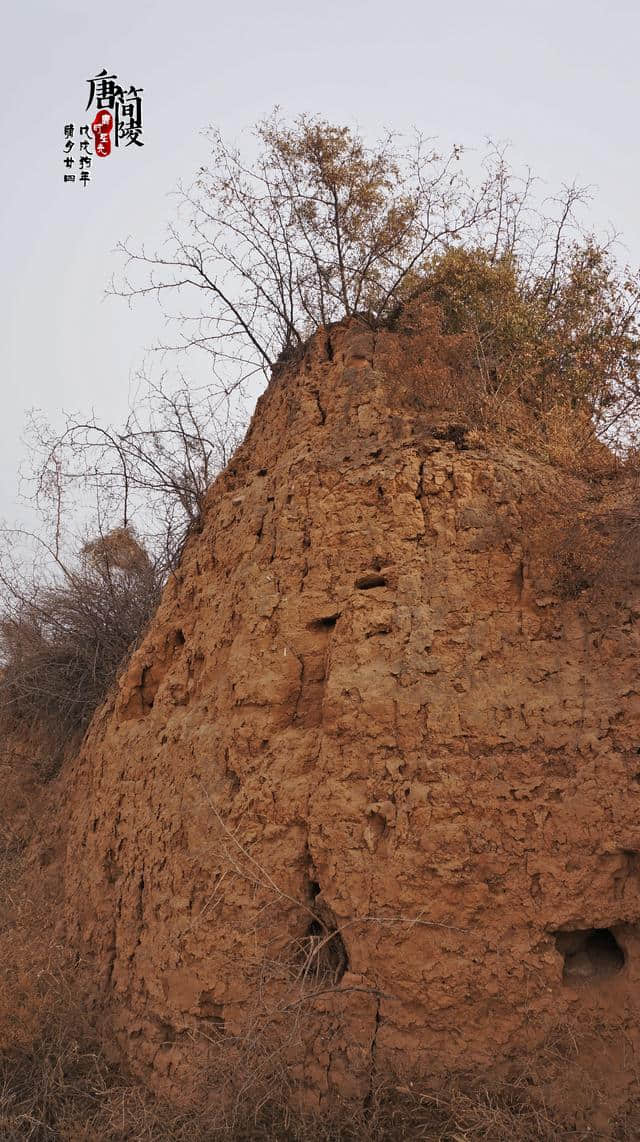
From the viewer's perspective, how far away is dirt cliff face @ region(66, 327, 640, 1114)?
13.3ft

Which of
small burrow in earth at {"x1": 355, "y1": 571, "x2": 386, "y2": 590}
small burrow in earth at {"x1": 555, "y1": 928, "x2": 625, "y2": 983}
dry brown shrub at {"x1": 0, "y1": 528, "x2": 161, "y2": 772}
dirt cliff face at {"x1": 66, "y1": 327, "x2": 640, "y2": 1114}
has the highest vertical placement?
dry brown shrub at {"x1": 0, "y1": 528, "x2": 161, "y2": 772}

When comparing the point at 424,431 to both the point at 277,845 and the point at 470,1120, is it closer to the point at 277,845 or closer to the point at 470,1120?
the point at 277,845

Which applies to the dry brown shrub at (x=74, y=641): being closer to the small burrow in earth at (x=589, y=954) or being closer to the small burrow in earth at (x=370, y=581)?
the small burrow in earth at (x=370, y=581)

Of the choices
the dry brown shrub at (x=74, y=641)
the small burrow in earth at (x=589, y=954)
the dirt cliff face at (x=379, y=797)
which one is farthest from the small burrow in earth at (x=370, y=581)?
the dry brown shrub at (x=74, y=641)

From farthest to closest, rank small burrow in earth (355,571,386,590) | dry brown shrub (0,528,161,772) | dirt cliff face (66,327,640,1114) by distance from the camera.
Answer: dry brown shrub (0,528,161,772), small burrow in earth (355,571,386,590), dirt cliff face (66,327,640,1114)

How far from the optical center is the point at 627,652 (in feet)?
14.6

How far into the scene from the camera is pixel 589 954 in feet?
13.8

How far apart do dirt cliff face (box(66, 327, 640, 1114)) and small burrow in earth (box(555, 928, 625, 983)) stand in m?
0.01

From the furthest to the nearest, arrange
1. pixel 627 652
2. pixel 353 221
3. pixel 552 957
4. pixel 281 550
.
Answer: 1. pixel 353 221
2. pixel 281 550
3. pixel 627 652
4. pixel 552 957

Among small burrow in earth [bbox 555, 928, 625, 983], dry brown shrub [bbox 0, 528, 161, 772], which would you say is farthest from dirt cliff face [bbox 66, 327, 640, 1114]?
dry brown shrub [bbox 0, 528, 161, 772]

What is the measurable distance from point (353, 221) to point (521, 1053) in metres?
5.48

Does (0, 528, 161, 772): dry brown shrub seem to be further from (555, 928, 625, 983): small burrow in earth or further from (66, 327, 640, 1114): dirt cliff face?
(555, 928, 625, 983): small burrow in earth

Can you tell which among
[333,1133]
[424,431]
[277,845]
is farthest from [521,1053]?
[424,431]

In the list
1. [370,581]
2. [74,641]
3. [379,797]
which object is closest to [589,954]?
[379,797]
